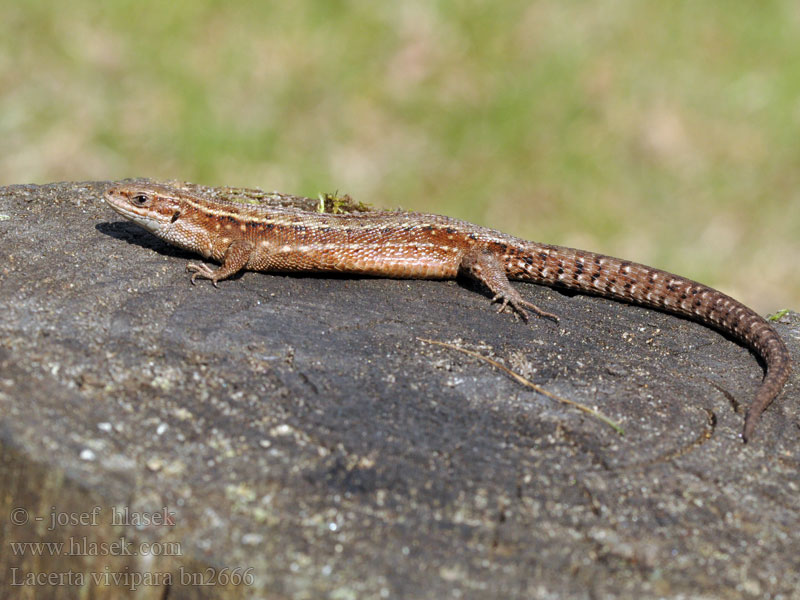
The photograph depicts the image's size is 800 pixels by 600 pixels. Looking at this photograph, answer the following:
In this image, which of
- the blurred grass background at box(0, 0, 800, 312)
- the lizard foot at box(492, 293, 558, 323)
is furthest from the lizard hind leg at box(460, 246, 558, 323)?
the blurred grass background at box(0, 0, 800, 312)

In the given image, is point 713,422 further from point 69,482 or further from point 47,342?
point 47,342

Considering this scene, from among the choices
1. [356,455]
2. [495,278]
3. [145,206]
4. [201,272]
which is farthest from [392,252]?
[356,455]

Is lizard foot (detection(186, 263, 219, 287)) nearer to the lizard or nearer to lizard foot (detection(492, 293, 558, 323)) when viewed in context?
the lizard

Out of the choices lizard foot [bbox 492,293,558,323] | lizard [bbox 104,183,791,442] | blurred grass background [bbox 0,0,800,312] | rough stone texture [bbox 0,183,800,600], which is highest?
blurred grass background [bbox 0,0,800,312]

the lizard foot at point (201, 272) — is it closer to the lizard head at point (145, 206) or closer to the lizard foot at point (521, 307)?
the lizard head at point (145, 206)

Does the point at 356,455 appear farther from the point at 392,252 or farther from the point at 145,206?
the point at 145,206

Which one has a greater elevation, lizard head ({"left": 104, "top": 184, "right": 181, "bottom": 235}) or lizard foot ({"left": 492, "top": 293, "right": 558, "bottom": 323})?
lizard head ({"left": 104, "top": 184, "right": 181, "bottom": 235})
